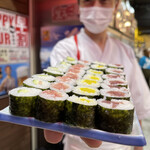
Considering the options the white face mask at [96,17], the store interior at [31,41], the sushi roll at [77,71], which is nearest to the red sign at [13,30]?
the store interior at [31,41]

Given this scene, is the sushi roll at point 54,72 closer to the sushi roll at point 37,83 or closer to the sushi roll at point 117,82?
the sushi roll at point 37,83

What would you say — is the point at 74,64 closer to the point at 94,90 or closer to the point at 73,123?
the point at 94,90

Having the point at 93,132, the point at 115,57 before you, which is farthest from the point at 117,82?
the point at 115,57

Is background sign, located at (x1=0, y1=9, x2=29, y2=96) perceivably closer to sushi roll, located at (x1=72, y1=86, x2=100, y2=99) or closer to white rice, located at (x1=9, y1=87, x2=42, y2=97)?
white rice, located at (x1=9, y1=87, x2=42, y2=97)

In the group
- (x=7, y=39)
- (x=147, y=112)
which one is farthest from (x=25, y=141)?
(x=147, y=112)

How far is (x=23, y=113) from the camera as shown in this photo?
881 mm

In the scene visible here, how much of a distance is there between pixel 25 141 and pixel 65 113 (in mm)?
1962

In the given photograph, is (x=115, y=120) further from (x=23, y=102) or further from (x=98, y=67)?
(x=98, y=67)

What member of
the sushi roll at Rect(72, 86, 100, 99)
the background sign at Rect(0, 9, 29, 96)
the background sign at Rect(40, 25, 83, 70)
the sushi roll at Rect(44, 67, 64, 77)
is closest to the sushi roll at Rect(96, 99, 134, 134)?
the sushi roll at Rect(72, 86, 100, 99)

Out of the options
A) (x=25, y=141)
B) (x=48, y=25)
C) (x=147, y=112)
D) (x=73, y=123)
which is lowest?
(x=25, y=141)

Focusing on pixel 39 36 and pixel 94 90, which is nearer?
pixel 94 90

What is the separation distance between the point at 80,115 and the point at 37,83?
0.38 metres

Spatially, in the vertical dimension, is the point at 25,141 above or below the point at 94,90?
below

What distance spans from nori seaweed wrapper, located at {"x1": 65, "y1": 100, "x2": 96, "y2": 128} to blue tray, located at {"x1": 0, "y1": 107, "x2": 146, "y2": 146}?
0.09ft
